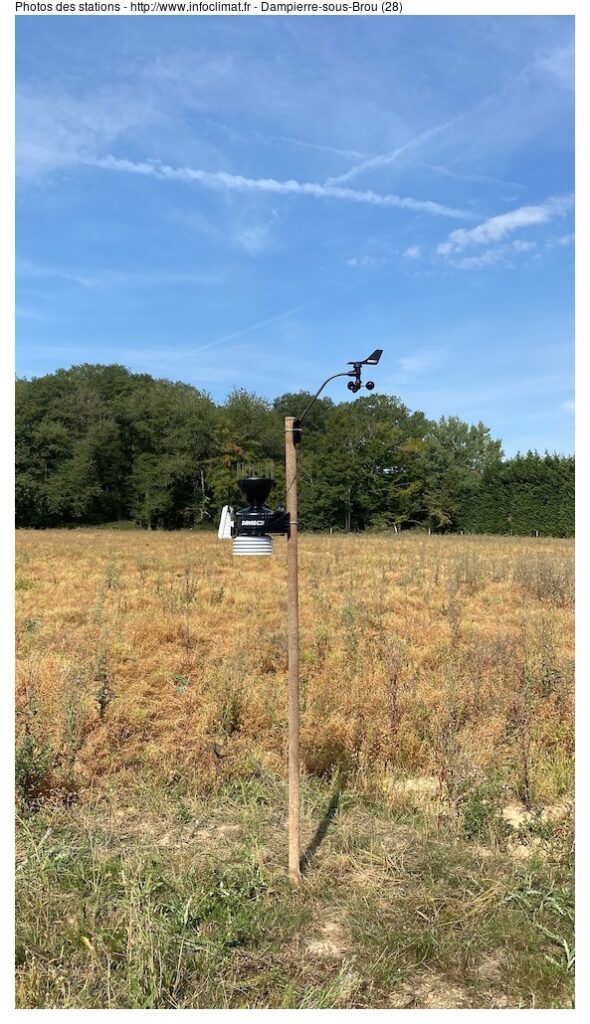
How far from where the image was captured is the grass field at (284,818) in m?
2.30

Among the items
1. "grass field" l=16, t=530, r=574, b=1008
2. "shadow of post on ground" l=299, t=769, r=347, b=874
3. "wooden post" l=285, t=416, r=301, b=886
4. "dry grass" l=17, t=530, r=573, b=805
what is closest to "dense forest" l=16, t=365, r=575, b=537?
"dry grass" l=17, t=530, r=573, b=805

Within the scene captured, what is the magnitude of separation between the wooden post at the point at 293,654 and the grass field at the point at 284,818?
19cm

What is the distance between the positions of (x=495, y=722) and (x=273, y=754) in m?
1.69

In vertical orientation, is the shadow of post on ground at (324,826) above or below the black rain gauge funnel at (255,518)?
below

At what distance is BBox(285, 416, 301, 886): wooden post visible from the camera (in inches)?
109

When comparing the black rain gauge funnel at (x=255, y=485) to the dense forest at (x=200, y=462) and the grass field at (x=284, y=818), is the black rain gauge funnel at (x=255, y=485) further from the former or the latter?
the dense forest at (x=200, y=462)

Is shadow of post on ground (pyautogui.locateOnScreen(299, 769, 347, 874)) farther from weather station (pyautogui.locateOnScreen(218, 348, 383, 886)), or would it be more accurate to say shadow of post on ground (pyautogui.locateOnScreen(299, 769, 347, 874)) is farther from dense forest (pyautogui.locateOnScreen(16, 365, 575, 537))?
dense forest (pyautogui.locateOnScreen(16, 365, 575, 537))

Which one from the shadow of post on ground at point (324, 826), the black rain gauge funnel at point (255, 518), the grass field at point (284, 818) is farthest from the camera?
the shadow of post on ground at point (324, 826)

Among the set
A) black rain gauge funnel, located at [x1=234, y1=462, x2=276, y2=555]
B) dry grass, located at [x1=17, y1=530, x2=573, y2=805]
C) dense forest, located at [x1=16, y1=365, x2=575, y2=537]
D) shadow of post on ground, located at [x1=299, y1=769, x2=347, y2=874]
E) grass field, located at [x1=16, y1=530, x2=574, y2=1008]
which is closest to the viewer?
grass field, located at [x1=16, y1=530, x2=574, y2=1008]

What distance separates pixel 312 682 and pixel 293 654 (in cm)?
288

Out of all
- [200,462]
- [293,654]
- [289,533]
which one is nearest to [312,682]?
[293,654]

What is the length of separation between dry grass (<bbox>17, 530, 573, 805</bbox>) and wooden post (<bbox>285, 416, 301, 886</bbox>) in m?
1.09

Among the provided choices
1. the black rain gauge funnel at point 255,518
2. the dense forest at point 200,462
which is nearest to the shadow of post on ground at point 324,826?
the black rain gauge funnel at point 255,518

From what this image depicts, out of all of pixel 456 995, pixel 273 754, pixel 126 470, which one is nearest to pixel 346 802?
pixel 273 754
